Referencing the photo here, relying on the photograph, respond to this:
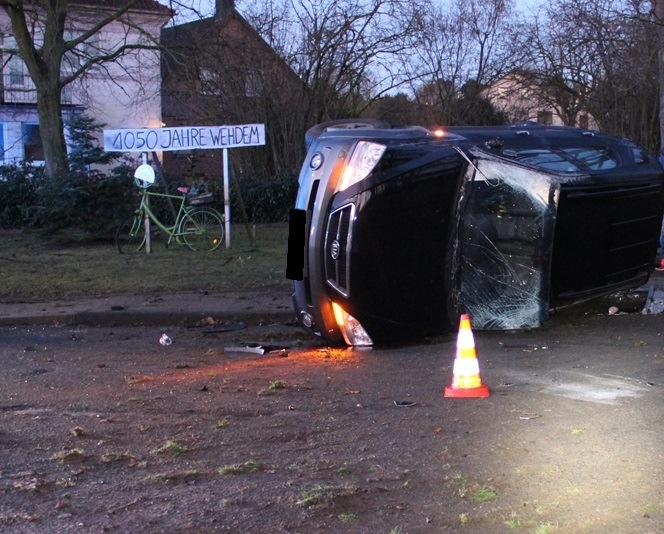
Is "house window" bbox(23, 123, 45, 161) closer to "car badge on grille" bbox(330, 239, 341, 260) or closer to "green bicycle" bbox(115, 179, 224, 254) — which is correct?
"green bicycle" bbox(115, 179, 224, 254)

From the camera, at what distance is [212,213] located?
1496cm

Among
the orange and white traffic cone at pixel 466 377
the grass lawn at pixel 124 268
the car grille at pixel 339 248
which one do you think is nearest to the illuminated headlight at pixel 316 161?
the car grille at pixel 339 248

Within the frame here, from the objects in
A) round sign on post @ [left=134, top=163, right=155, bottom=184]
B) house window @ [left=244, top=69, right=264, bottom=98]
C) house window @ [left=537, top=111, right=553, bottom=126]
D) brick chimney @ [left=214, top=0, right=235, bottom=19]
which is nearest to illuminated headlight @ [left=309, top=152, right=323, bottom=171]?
round sign on post @ [left=134, top=163, right=155, bottom=184]

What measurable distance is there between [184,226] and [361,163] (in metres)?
8.31

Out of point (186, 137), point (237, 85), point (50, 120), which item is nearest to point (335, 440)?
point (186, 137)

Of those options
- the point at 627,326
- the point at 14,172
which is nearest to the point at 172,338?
the point at 627,326

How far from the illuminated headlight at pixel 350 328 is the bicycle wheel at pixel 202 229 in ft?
25.3

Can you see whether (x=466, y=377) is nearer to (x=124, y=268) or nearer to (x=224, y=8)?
(x=124, y=268)

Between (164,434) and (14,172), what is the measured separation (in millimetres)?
17341

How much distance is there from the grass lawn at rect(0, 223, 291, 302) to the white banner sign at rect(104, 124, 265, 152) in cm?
183

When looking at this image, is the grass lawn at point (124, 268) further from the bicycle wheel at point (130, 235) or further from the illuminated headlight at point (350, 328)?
the illuminated headlight at point (350, 328)

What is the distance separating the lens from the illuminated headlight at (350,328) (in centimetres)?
725

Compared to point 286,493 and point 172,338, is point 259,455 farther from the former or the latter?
point 172,338

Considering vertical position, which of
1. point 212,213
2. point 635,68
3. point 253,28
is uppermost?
point 253,28
